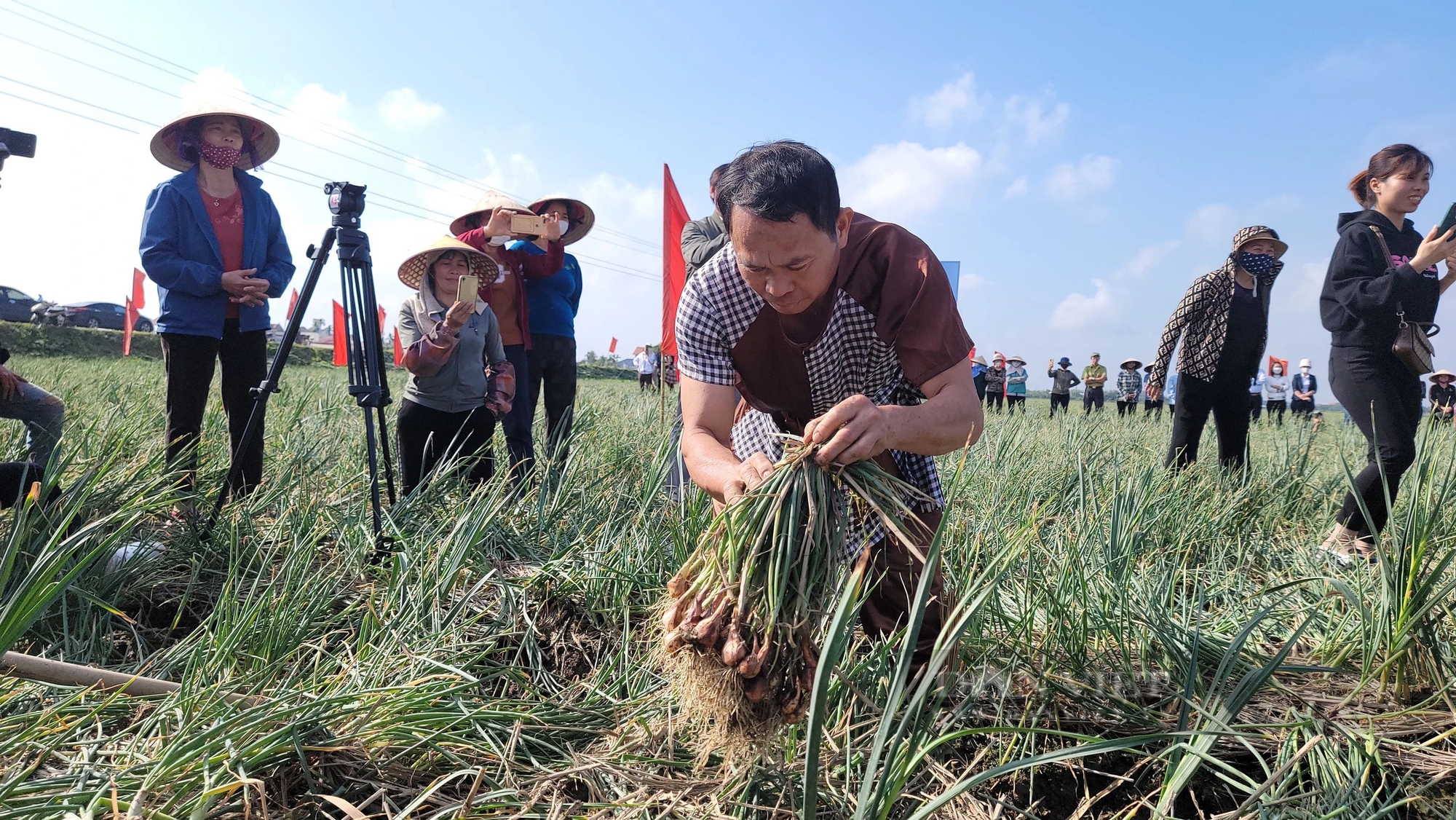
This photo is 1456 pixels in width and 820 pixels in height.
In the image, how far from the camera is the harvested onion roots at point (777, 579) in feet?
4.57

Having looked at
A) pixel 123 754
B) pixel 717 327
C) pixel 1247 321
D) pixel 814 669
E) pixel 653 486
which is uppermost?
pixel 1247 321

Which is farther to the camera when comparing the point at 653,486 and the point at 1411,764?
the point at 653,486

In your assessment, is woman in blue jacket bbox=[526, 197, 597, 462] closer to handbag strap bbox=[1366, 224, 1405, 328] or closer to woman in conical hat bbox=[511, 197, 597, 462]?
woman in conical hat bbox=[511, 197, 597, 462]

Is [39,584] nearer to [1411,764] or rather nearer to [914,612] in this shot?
[914,612]

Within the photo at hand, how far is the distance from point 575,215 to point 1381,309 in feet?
11.5

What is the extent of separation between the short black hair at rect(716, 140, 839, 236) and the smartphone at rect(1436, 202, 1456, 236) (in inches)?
107

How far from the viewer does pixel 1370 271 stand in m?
3.18

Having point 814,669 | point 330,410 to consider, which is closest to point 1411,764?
point 814,669

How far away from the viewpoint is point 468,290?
3164 millimetres

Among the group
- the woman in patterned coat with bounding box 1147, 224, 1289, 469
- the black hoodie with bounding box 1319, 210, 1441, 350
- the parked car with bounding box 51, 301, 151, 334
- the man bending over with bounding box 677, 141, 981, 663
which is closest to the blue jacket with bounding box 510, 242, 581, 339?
the man bending over with bounding box 677, 141, 981, 663

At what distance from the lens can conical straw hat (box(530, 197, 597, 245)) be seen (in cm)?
437

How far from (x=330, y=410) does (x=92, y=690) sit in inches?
113

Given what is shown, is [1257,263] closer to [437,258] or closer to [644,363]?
[437,258]

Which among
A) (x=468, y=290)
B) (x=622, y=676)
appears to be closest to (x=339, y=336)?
(x=468, y=290)
